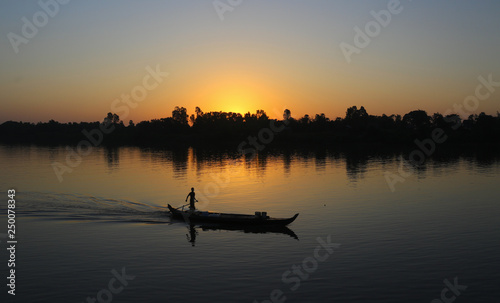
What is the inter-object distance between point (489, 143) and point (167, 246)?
14685cm

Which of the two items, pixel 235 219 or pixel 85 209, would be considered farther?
pixel 85 209

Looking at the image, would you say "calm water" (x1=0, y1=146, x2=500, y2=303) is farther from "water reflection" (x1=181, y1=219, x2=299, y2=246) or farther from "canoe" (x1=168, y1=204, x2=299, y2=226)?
"canoe" (x1=168, y1=204, x2=299, y2=226)

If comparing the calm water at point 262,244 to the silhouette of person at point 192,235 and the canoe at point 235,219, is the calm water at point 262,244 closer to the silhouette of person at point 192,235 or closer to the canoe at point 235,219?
the silhouette of person at point 192,235

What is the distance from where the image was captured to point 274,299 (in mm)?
22281

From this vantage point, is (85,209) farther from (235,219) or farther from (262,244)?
(262,244)

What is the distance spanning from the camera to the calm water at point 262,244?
Result: 76.7ft
